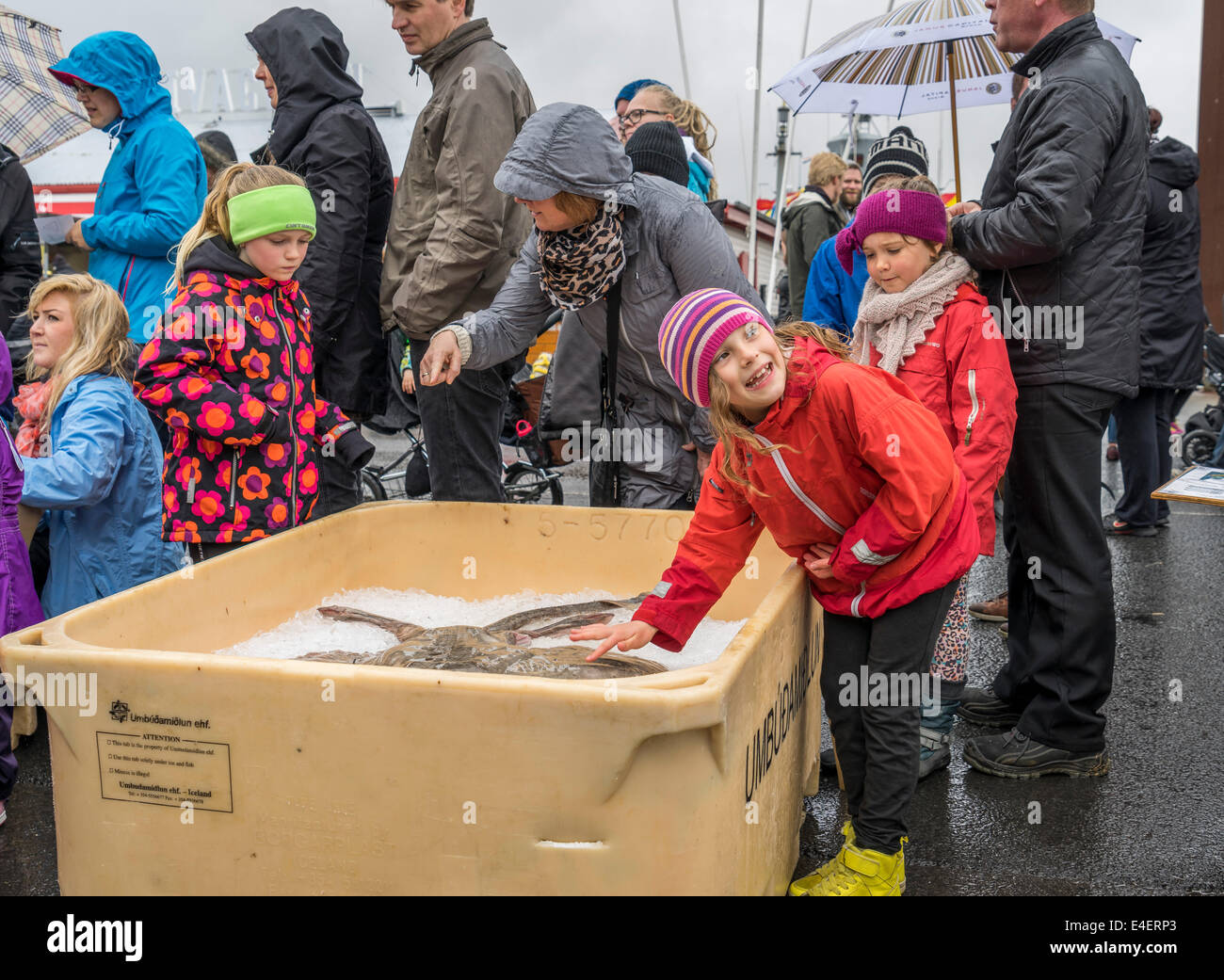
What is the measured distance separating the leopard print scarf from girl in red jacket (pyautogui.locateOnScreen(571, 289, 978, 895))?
0.63 metres

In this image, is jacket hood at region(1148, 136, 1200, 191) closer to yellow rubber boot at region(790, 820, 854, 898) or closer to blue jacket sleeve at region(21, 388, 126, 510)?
yellow rubber boot at region(790, 820, 854, 898)

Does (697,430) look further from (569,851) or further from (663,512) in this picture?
(569,851)

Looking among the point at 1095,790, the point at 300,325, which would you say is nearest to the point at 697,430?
the point at 300,325

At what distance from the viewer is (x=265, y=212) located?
293 cm

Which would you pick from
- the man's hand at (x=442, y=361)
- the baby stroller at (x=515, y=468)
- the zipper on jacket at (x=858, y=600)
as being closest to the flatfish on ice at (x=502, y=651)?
the zipper on jacket at (x=858, y=600)

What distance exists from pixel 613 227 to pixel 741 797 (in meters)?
A: 1.59

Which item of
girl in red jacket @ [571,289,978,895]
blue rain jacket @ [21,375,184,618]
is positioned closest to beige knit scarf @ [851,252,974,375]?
girl in red jacket @ [571,289,978,895]

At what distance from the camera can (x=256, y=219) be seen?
2936 mm

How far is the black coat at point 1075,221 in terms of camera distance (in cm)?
270

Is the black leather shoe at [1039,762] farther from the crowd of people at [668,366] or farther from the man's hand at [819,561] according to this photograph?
the man's hand at [819,561]

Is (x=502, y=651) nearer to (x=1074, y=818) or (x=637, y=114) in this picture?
(x=1074, y=818)

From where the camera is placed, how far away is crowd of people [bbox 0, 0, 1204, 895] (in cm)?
227

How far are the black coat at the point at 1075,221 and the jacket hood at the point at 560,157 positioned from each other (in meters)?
1.00

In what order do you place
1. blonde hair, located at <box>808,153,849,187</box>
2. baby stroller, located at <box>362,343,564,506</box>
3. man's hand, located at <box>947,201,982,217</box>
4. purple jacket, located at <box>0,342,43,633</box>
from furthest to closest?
1. blonde hair, located at <box>808,153,849,187</box>
2. baby stroller, located at <box>362,343,564,506</box>
3. man's hand, located at <box>947,201,982,217</box>
4. purple jacket, located at <box>0,342,43,633</box>
